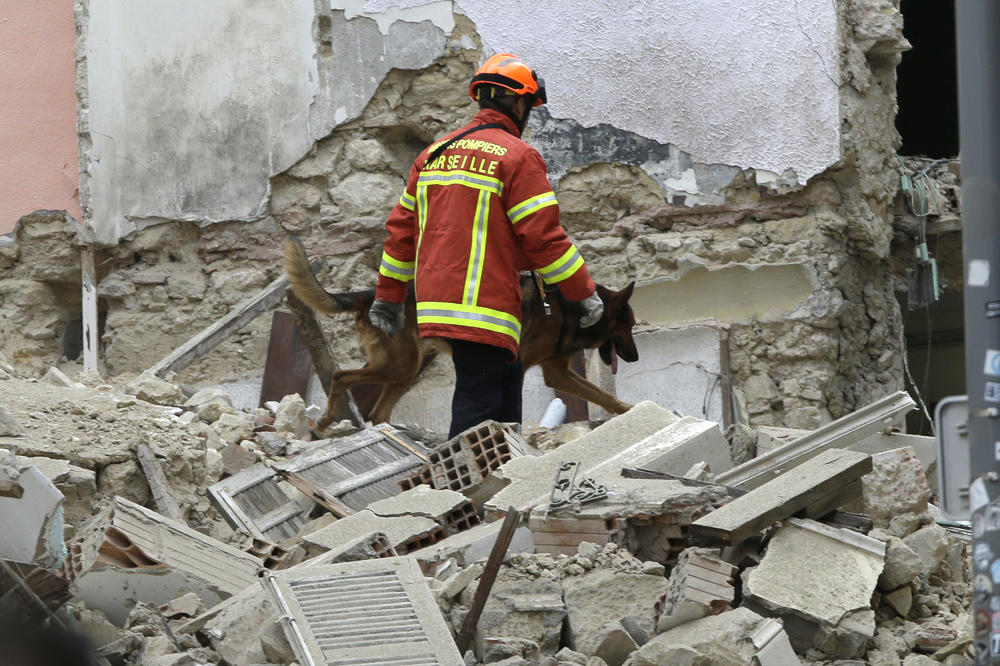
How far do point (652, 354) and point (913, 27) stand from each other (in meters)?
6.48

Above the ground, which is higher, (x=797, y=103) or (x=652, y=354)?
(x=797, y=103)

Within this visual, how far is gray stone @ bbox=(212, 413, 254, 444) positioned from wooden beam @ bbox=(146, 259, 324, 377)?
1787mm

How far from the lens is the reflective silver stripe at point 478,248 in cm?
570

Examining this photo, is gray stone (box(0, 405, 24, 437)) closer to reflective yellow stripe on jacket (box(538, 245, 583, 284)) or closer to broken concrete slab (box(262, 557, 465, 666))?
broken concrete slab (box(262, 557, 465, 666))

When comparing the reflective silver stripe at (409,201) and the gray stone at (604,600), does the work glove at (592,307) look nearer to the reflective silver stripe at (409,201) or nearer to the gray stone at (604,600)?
the reflective silver stripe at (409,201)

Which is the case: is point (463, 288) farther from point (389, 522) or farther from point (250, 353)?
point (250, 353)

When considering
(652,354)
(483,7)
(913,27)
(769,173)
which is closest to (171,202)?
(483,7)

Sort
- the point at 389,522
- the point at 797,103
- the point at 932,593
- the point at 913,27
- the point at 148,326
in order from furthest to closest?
the point at 913,27 < the point at 148,326 < the point at 797,103 < the point at 389,522 < the point at 932,593

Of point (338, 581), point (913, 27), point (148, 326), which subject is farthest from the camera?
point (913, 27)

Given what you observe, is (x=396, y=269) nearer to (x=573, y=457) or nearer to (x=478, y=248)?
(x=478, y=248)

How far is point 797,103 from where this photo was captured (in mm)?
8094

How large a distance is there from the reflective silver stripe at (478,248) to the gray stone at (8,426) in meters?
1.92

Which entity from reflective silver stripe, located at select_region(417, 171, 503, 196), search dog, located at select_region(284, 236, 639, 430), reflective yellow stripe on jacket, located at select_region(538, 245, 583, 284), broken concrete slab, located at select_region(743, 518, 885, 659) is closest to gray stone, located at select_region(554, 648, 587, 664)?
broken concrete slab, located at select_region(743, 518, 885, 659)

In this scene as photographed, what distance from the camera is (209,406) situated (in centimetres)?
669
